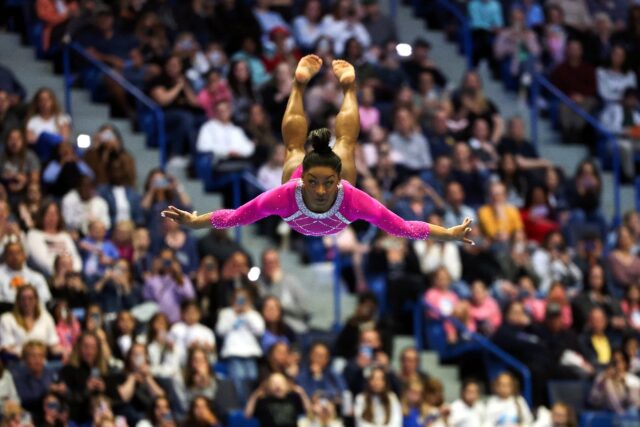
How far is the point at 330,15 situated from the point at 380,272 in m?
3.45

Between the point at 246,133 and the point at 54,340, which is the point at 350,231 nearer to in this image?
the point at 246,133

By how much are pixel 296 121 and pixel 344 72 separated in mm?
435

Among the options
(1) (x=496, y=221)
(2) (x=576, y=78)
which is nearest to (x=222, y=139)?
(1) (x=496, y=221)

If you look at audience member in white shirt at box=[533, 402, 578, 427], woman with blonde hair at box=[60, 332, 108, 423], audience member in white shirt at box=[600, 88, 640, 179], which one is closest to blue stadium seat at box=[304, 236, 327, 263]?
audience member in white shirt at box=[533, 402, 578, 427]

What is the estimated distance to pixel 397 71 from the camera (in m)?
17.3

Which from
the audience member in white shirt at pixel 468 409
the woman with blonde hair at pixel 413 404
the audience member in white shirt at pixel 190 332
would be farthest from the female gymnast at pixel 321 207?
the audience member in white shirt at pixel 468 409

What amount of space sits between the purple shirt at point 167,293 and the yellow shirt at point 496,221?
3.44 metres

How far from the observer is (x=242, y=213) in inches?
391

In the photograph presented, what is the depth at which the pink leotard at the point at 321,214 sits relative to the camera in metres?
9.83

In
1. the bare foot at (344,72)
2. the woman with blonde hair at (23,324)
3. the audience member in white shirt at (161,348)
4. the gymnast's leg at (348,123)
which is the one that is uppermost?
the bare foot at (344,72)

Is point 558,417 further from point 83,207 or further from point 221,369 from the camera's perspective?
point 83,207

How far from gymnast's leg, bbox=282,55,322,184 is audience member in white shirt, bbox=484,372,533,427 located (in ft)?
15.0

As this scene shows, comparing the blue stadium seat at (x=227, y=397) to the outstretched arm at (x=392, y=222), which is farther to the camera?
the blue stadium seat at (x=227, y=397)

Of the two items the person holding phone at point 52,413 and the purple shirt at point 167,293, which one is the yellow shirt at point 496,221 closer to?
the purple shirt at point 167,293
